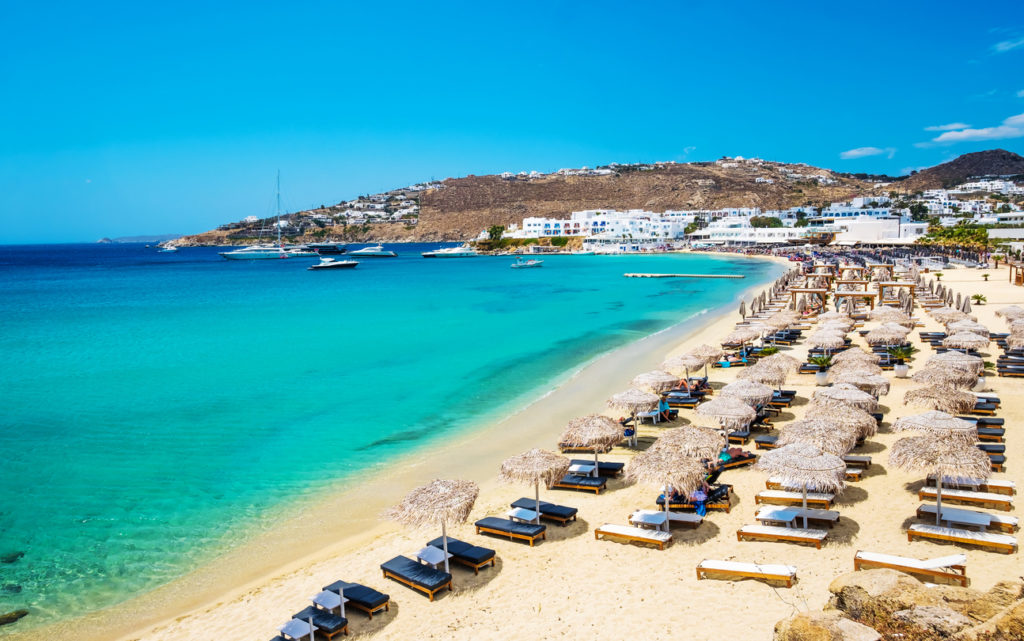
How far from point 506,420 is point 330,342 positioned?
54.2ft

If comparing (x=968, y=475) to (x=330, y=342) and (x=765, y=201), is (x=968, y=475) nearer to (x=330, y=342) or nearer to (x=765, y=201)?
(x=330, y=342)

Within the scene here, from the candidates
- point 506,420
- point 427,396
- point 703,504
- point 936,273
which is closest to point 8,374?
point 427,396

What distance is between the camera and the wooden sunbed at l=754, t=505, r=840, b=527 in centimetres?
916

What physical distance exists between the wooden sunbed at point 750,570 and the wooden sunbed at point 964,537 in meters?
2.10

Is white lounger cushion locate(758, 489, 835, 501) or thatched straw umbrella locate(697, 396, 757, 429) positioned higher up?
thatched straw umbrella locate(697, 396, 757, 429)

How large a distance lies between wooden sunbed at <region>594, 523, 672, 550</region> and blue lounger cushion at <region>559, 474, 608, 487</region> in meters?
1.71

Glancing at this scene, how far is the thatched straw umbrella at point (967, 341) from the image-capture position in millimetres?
17886

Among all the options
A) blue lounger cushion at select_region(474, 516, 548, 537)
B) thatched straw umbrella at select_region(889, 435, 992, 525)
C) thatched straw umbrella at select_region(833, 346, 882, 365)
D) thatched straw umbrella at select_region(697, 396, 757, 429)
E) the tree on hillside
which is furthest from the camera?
the tree on hillside

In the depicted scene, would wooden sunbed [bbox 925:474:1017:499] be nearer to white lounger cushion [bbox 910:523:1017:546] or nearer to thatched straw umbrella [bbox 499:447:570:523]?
white lounger cushion [bbox 910:523:1017:546]

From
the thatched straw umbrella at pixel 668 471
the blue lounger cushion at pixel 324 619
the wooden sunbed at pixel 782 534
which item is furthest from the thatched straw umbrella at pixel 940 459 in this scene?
the blue lounger cushion at pixel 324 619

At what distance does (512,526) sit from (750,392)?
6.43m

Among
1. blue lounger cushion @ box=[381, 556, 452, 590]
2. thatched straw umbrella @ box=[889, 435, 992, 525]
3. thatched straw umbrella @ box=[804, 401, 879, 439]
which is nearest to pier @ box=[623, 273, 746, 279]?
thatched straw umbrella @ box=[804, 401, 879, 439]

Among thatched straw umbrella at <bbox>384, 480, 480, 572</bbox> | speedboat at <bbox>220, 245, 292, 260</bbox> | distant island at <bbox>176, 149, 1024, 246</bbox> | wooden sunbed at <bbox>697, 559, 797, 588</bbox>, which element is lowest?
wooden sunbed at <bbox>697, 559, 797, 588</bbox>

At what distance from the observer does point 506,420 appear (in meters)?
16.5
